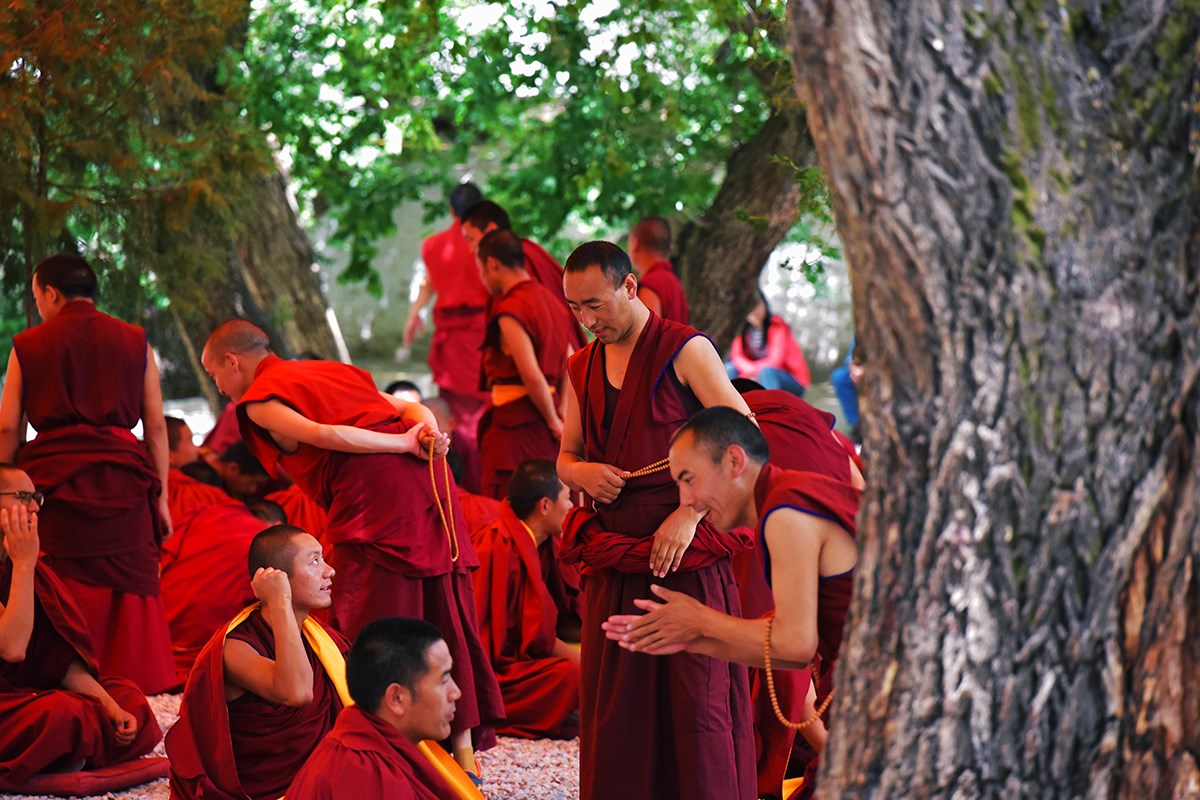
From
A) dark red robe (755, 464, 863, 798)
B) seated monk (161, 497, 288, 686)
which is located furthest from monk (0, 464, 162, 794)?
dark red robe (755, 464, 863, 798)

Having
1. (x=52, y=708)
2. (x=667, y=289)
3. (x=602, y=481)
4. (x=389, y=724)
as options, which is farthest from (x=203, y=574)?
(x=389, y=724)

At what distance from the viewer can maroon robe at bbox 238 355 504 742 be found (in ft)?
16.3

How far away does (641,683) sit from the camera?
13.6ft

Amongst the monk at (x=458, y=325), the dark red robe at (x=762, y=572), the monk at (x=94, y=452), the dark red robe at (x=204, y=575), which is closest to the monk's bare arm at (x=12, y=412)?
the monk at (x=94, y=452)

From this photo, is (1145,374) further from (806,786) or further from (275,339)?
(275,339)

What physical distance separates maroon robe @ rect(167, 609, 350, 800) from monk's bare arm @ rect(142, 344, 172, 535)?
192 cm

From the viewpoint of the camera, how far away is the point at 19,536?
4691 mm

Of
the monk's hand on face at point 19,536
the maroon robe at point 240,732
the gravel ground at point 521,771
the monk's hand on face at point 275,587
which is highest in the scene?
the monk's hand on face at point 19,536

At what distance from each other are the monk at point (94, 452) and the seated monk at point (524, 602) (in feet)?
4.68

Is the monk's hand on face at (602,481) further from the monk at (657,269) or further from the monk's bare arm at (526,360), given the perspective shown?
the monk at (657,269)

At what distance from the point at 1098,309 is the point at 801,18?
2.46ft

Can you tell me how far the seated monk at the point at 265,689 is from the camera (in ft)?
13.9

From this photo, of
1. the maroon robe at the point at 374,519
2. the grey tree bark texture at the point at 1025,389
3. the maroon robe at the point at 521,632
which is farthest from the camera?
the maroon robe at the point at 521,632

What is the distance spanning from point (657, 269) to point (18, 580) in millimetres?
4348
